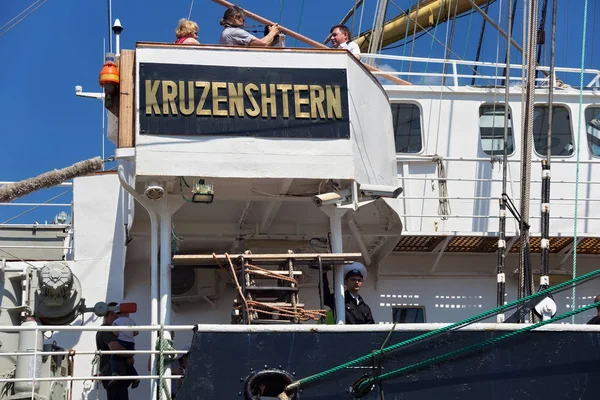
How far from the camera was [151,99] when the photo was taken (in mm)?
12102

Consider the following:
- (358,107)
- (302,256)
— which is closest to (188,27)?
(358,107)

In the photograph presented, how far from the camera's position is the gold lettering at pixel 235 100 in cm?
1220

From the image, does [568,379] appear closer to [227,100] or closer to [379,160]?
[379,160]

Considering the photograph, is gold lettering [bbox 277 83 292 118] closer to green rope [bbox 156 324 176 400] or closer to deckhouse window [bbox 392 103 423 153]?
green rope [bbox 156 324 176 400]

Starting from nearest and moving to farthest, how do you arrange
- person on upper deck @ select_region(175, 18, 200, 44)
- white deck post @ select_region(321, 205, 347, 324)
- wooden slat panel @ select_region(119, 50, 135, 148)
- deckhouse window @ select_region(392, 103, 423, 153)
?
wooden slat panel @ select_region(119, 50, 135, 148) → white deck post @ select_region(321, 205, 347, 324) → person on upper deck @ select_region(175, 18, 200, 44) → deckhouse window @ select_region(392, 103, 423, 153)

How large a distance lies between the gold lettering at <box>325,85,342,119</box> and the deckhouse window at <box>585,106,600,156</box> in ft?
17.3

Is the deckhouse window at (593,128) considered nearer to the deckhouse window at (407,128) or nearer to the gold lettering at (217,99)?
the deckhouse window at (407,128)

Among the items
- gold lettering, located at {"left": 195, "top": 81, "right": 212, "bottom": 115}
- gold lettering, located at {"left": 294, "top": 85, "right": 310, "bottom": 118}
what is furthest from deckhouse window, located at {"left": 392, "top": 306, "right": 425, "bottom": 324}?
gold lettering, located at {"left": 195, "top": 81, "right": 212, "bottom": 115}

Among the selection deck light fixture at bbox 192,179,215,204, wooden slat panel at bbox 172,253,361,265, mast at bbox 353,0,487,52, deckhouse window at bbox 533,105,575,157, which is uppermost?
mast at bbox 353,0,487,52

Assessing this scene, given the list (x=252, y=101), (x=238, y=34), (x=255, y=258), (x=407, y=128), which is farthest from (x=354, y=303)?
(x=407, y=128)

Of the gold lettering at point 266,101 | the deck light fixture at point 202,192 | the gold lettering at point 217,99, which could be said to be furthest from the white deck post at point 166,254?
the gold lettering at point 266,101

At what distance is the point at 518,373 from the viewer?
11.0m

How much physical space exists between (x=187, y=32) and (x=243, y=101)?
1.25 meters

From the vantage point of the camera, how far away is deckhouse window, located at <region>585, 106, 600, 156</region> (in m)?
16.4
